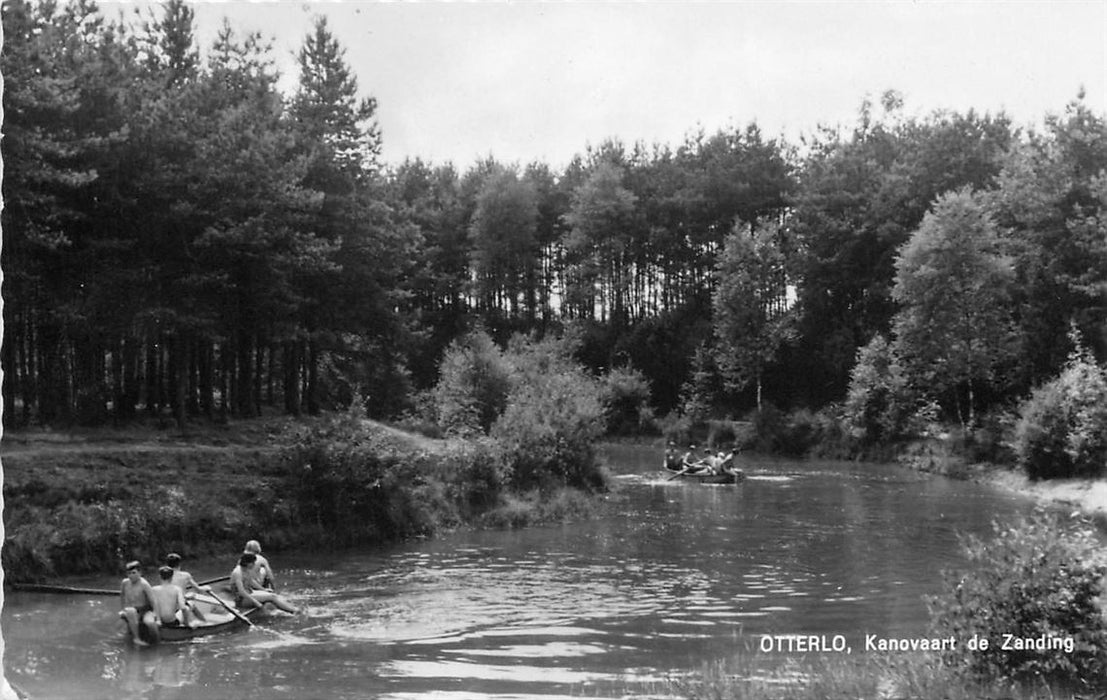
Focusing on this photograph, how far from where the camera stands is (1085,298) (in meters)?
50.1

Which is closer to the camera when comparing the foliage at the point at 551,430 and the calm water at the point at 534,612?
the calm water at the point at 534,612

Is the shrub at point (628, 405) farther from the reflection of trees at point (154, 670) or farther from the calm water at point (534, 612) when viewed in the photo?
the reflection of trees at point (154, 670)

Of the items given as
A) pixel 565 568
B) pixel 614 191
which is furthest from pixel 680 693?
pixel 614 191

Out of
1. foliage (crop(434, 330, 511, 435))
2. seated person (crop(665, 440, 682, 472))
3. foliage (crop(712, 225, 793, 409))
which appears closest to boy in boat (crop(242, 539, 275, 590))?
foliage (crop(434, 330, 511, 435))

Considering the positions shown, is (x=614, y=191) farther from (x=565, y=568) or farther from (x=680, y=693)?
(x=680, y=693)

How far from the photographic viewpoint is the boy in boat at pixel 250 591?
62.1 ft

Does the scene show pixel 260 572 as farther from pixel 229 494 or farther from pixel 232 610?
pixel 229 494

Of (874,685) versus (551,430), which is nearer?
(874,685)

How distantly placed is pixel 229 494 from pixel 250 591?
26.2 feet

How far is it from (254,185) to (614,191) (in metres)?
48.9

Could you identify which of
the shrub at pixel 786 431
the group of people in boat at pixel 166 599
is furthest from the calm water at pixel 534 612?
the shrub at pixel 786 431

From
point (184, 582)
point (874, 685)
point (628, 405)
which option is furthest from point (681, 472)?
point (874, 685)

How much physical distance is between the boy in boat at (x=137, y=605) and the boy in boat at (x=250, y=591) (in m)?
1.97

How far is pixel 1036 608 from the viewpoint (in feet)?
36.4
